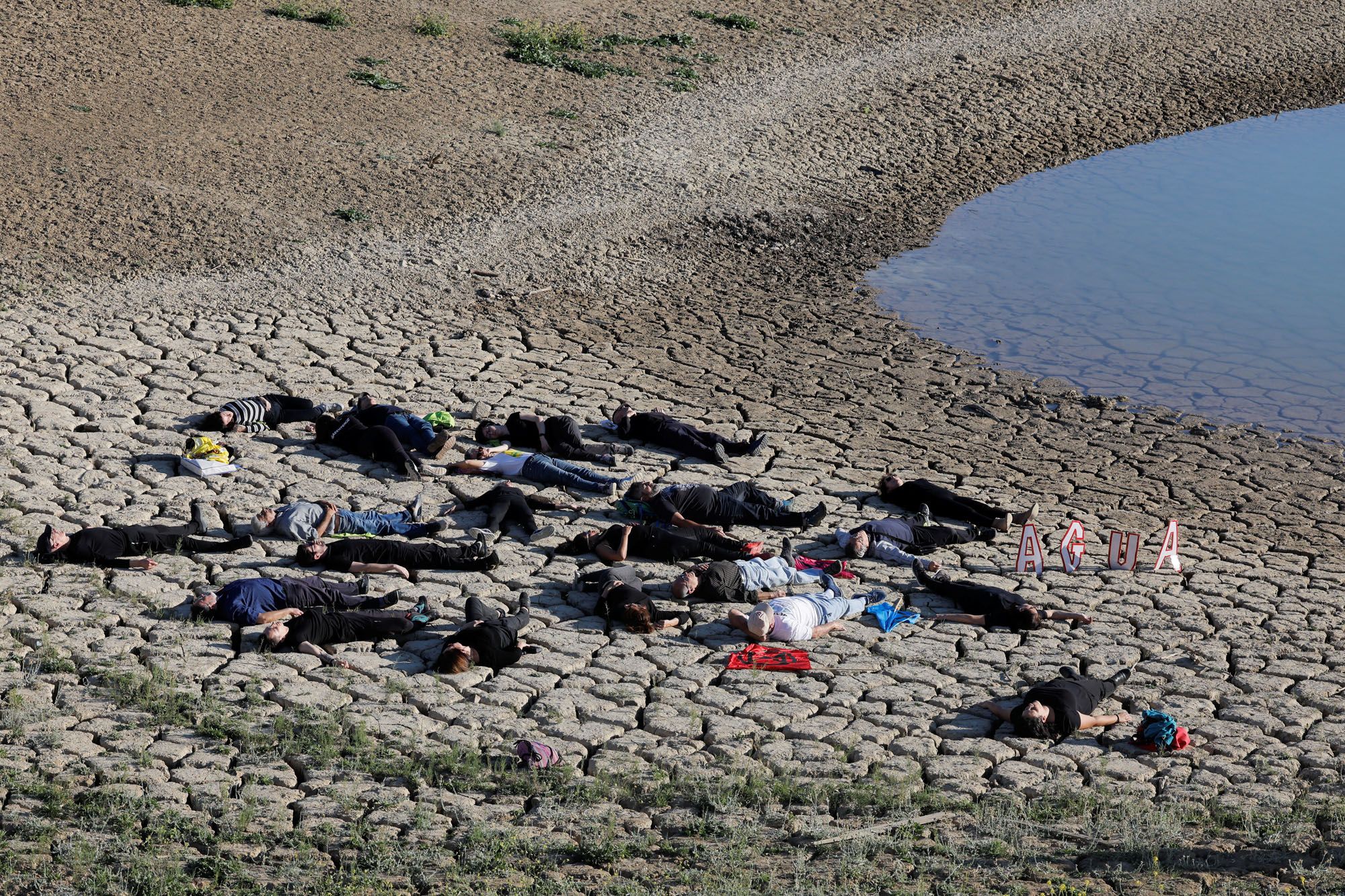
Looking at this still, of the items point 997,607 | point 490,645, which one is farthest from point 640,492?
point 997,607

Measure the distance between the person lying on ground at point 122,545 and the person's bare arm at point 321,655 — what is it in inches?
59.8

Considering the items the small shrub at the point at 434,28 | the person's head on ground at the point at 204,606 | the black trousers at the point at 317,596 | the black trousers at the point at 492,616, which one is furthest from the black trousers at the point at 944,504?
the small shrub at the point at 434,28

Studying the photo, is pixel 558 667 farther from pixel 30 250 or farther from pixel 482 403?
pixel 30 250

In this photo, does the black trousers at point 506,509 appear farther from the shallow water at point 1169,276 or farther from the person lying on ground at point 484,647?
the shallow water at point 1169,276

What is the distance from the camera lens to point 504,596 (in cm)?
1019

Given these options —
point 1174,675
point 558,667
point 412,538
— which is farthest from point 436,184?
point 1174,675

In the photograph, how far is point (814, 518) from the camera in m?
11.5

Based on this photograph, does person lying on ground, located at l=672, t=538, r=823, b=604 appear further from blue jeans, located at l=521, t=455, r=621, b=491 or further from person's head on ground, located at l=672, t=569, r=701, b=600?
blue jeans, located at l=521, t=455, r=621, b=491

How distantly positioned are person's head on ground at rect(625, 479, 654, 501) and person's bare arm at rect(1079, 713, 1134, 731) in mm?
3888

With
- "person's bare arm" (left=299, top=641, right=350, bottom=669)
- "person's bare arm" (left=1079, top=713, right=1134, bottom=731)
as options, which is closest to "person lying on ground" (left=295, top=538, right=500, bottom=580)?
"person's bare arm" (left=299, top=641, right=350, bottom=669)

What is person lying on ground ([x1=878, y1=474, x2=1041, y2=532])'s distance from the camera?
11.6 m

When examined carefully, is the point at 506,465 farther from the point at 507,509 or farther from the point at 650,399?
the point at 650,399

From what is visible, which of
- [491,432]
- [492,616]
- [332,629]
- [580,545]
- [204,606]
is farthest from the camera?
[491,432]

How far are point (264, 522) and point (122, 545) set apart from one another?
38.4 inches
